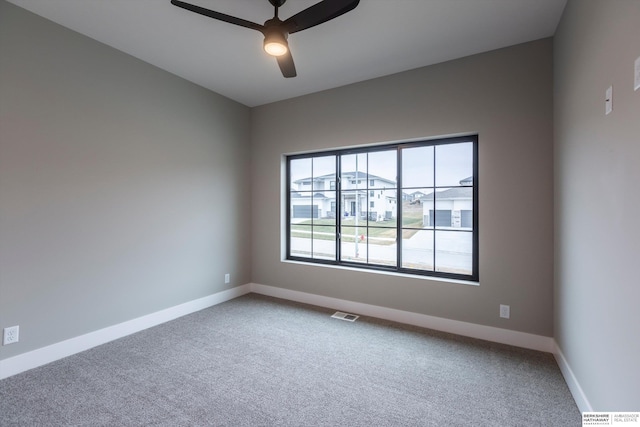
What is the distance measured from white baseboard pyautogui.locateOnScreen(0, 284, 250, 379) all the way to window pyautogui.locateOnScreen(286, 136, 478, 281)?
1448mm

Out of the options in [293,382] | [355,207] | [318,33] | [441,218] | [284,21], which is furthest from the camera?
[355,207]

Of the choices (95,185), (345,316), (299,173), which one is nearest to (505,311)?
(345,316)

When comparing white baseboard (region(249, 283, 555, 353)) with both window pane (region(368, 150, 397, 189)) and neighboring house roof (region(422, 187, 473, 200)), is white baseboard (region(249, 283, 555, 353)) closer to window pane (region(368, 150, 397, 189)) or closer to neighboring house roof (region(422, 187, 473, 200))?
neighboring house roof (region(422, 187, 473, 200))

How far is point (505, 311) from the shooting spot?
2752 mm

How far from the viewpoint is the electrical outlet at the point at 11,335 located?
7.18 ft

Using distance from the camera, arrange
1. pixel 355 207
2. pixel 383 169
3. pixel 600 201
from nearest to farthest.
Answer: pixel 600 201
pixel 383 169
pixel 355 207

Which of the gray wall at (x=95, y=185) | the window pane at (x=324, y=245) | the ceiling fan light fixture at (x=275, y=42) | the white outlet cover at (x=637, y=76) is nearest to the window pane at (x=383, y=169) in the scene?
the window pane at (x=324, y=245)

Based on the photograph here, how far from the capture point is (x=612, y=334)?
4.67 ft

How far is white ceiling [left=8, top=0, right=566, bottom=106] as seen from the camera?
2.22 metres

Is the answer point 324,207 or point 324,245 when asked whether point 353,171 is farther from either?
point 324,245

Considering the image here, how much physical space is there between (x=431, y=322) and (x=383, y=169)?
5.98ft

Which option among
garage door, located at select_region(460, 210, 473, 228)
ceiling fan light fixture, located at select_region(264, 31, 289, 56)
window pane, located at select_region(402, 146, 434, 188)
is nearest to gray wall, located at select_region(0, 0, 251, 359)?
ceiling fan light fixture, located at select_region(264, 31, 289, 56)

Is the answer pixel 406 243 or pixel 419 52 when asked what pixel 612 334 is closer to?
pixel 406 243

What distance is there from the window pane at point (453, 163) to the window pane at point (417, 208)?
18 centimetres
